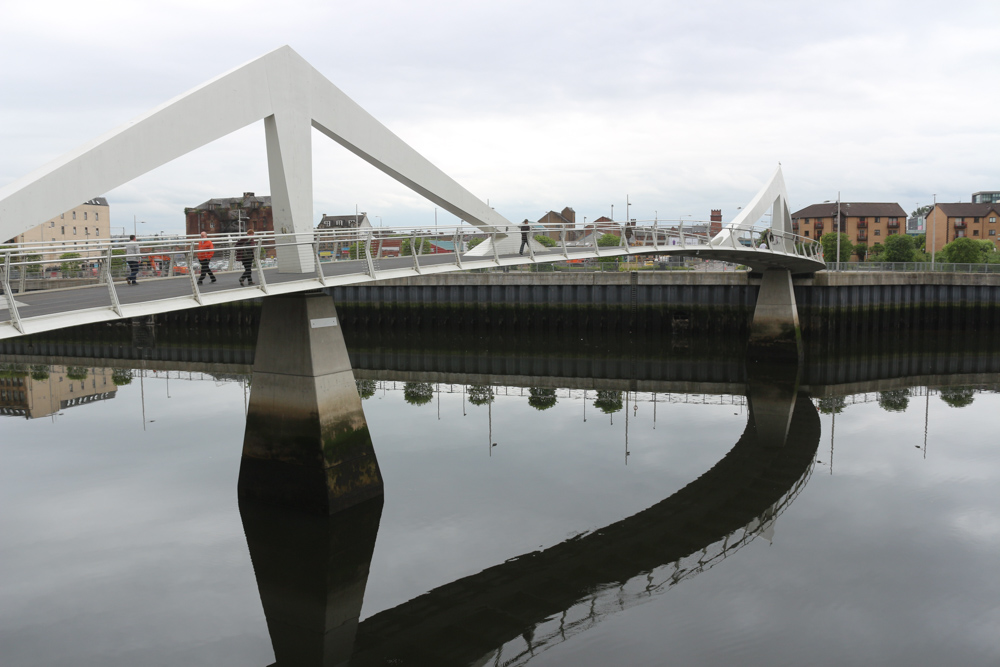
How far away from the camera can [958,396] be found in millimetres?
27125

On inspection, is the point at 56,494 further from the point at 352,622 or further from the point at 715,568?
the point at 715,568

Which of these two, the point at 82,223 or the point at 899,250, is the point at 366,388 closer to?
the point at 899,250

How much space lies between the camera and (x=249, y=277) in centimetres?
1269

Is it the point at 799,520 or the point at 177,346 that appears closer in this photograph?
the point at 799,520

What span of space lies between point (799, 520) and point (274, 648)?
10.1m

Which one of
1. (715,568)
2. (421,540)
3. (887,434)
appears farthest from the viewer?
(887,434)

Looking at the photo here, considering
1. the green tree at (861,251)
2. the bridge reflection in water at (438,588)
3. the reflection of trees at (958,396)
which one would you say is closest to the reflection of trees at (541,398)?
the bridge reflection in water at (438,588)

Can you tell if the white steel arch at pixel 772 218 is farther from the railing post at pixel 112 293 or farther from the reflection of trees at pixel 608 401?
the railing post at pixel 112 293

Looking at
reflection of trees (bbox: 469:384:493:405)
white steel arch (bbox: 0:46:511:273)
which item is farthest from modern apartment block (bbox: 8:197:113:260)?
white steel arch (bbox: 0:46:511:273)

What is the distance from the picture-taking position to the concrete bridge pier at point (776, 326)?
33938 mm

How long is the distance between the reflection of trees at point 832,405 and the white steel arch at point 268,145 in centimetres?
1431

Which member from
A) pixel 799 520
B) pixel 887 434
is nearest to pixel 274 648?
pixel 799 520

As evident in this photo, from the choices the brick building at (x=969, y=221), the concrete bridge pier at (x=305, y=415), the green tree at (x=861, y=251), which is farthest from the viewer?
the brick building at (x=969, y=221)

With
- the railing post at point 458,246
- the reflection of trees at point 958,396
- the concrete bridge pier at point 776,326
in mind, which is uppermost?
the railing post at point 458,246
